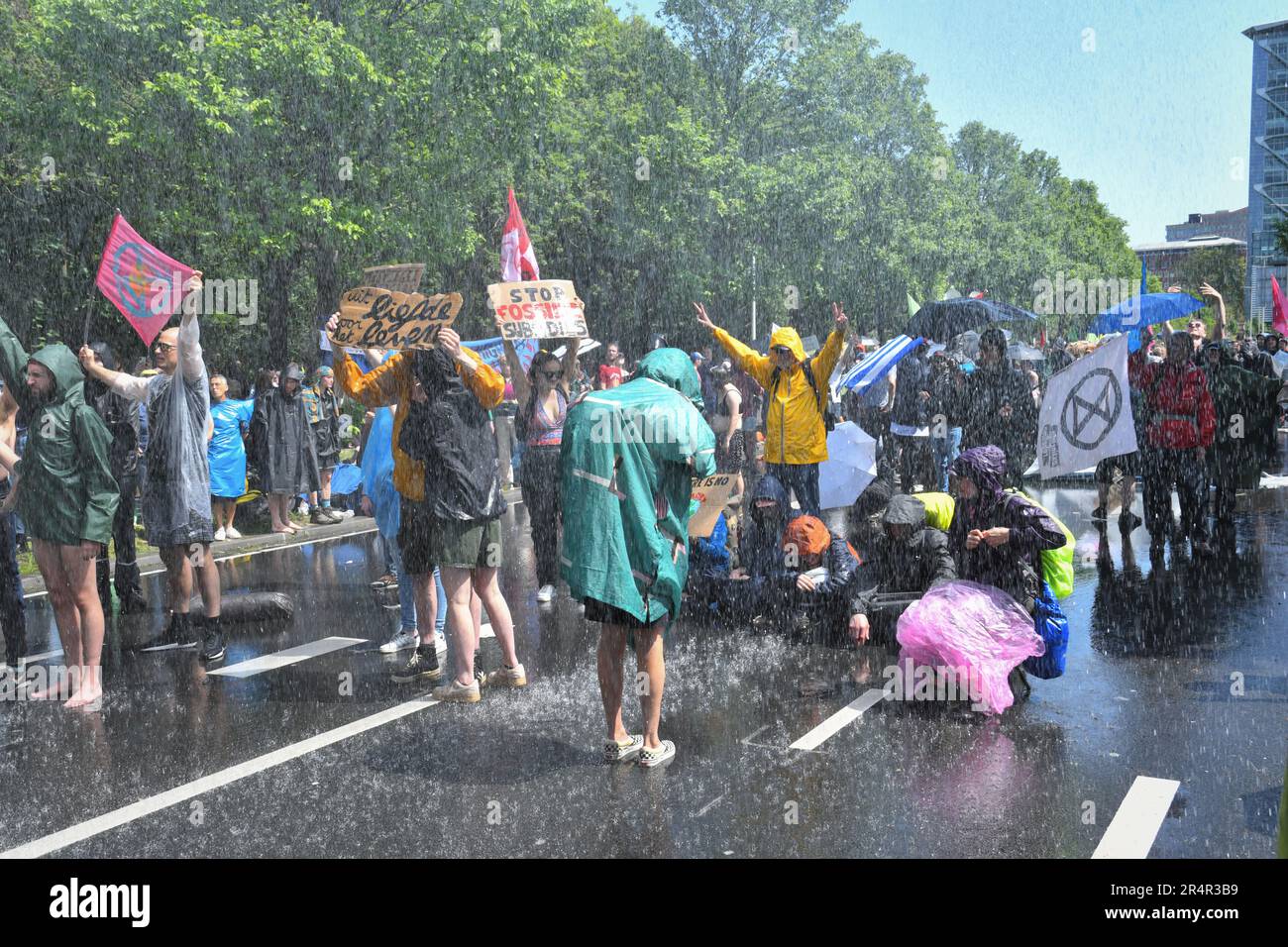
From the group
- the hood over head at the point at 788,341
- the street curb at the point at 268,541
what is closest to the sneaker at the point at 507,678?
the hood over head at the point at 788,341

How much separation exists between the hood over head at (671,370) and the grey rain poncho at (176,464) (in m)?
2.85

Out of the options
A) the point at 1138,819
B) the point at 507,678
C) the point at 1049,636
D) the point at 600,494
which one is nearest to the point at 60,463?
the point at 507,678

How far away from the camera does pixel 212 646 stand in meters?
6.94

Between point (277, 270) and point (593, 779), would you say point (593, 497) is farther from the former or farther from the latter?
point (277, 270)

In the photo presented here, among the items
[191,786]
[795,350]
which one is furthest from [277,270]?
[191,786]

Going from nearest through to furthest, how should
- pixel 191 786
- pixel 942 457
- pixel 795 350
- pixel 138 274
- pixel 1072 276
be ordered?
pixel 191 786 < pixel 138 274 < pixel 795 350 < pixel 942 457 < pixel 1072 276

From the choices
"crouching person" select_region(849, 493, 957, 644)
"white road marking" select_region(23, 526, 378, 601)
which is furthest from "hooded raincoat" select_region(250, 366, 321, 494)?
"crouching person" select_region(849, 493, 957, 644)

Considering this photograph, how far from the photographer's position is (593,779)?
4.89 meters

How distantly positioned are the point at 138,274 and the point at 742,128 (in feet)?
87.8

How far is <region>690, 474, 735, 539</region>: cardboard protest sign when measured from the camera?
6.16 metres

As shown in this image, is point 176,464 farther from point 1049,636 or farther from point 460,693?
point 1049,636

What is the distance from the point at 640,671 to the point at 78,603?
305 cm

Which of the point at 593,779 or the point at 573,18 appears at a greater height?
the point at 573,18

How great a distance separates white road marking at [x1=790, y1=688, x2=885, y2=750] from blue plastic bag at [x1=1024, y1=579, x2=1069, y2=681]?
30.8 inches
